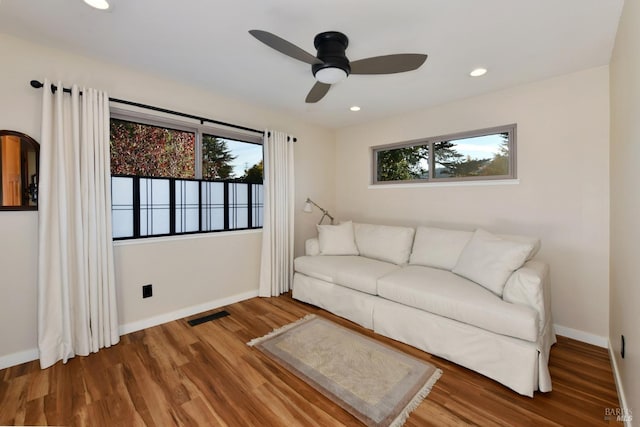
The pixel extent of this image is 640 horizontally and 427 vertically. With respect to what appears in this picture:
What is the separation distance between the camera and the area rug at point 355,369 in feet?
5.48

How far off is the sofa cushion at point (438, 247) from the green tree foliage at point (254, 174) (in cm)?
213

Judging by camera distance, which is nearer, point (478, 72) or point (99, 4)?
point (99, 4)

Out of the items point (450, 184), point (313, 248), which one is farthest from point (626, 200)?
point (313, 248)

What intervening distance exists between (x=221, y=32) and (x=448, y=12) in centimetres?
153

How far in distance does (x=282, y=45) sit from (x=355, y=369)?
7.39ft

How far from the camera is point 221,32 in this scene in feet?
6.32

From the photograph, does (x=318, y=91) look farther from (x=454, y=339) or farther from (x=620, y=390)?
(x=620, y=390)

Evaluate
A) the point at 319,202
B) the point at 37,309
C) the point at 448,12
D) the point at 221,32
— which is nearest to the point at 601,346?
the point at 448,12

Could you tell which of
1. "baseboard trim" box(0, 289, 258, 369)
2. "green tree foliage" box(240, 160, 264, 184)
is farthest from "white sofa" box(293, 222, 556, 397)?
"green tree foliage" box(240, 160, 264, 184)

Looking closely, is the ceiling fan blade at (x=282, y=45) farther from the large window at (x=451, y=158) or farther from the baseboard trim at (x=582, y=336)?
the baseboard trim at (x=582, y=336)

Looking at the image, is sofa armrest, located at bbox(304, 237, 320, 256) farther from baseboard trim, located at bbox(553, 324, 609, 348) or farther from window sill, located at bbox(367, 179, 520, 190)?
baseboard trim, located at bbox(553, 324, 609, 348)

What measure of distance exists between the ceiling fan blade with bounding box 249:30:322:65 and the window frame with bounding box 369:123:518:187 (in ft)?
7.18

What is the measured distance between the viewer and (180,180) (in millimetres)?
2896

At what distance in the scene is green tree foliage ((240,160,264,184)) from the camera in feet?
11.5
